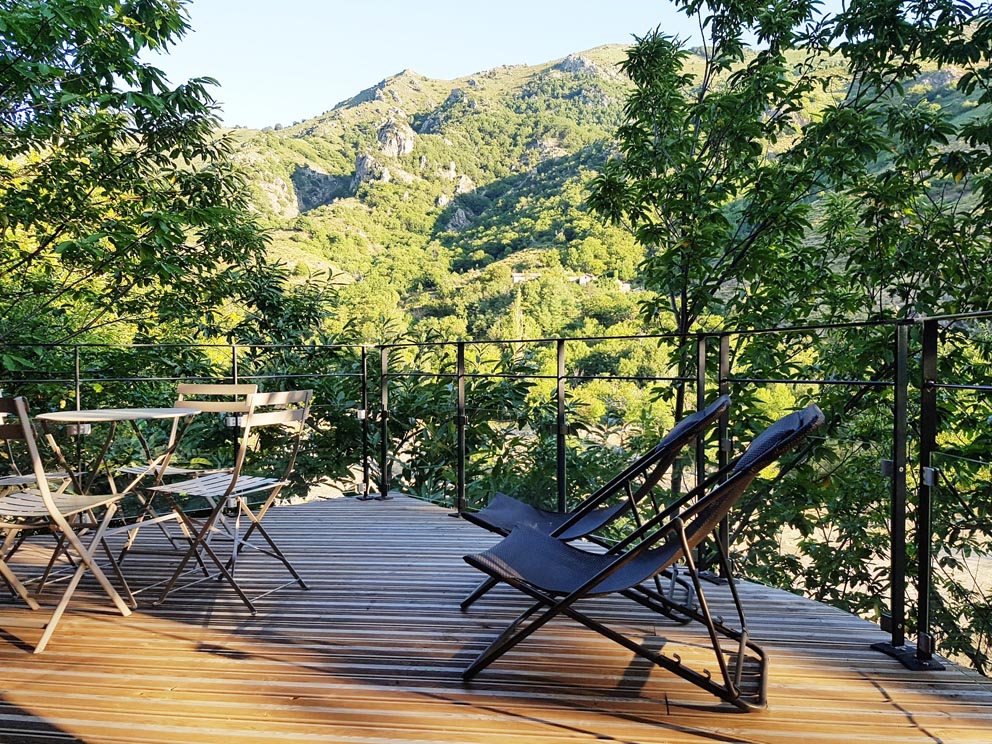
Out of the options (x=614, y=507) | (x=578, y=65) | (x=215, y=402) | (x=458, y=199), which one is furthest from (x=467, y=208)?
(x=614, y=507)

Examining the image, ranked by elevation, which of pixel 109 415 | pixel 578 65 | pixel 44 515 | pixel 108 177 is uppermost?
pixel 578 65

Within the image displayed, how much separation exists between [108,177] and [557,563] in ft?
21.1

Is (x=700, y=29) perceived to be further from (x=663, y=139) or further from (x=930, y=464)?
(x=930, y=464)

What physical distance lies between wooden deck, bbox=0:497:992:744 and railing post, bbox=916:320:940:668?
4.3 inches

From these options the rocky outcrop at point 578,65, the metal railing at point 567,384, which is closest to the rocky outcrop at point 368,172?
the rocky outcrop at point 578,65

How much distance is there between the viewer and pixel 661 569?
1.99 metres

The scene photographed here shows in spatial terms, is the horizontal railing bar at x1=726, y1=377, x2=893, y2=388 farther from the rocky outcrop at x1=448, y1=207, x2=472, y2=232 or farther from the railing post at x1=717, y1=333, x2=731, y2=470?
the rocky outcrop at x1=448, y1=207, x2=472, y2=232

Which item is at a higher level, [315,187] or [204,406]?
[315,187]

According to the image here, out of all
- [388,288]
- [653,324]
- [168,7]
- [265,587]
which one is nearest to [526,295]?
[388,288]

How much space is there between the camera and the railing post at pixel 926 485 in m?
2.22

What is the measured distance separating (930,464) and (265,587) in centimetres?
263

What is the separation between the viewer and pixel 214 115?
6977 millimetres

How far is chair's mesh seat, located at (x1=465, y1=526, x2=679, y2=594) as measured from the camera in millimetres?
2025

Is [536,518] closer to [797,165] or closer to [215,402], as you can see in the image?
[215,402]
